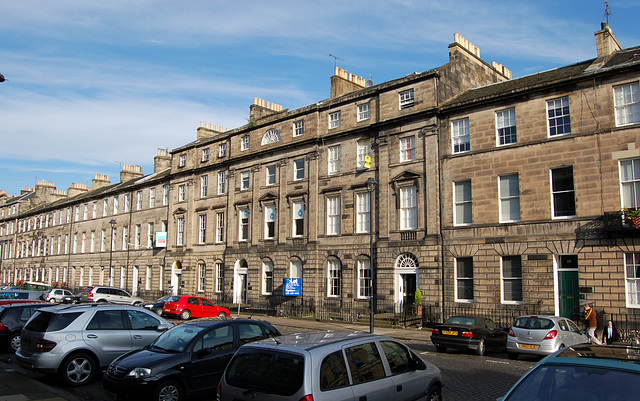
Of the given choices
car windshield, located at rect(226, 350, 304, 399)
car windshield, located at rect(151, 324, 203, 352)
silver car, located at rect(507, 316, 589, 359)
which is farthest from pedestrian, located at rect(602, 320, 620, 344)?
car windshield, located at rect(226, 350, 304, 399)

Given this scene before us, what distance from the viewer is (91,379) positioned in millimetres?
11938

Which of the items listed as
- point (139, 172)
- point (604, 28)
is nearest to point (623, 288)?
point (604, 28)

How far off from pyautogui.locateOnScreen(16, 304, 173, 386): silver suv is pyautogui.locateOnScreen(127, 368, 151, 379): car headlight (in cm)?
335

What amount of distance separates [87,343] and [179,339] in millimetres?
3070

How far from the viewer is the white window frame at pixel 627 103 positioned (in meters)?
21.4

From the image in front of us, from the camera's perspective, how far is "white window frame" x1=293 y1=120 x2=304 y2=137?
35.5 metres

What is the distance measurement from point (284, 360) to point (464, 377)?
792cm

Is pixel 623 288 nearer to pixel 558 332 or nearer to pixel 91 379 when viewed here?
pixel 558 332

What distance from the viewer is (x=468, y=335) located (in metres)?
17.0

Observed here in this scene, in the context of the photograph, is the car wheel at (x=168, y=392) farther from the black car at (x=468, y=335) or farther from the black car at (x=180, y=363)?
the black car at (x=468, y=335)

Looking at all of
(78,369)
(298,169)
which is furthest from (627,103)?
(78,369)

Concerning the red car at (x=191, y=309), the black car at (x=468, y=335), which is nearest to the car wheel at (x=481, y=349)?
the black car at (x=468, y=335)

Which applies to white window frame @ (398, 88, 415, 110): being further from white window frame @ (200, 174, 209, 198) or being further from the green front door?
white window frame @ (200, 174, 209, 198)

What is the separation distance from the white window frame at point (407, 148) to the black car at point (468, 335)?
39.9ft
